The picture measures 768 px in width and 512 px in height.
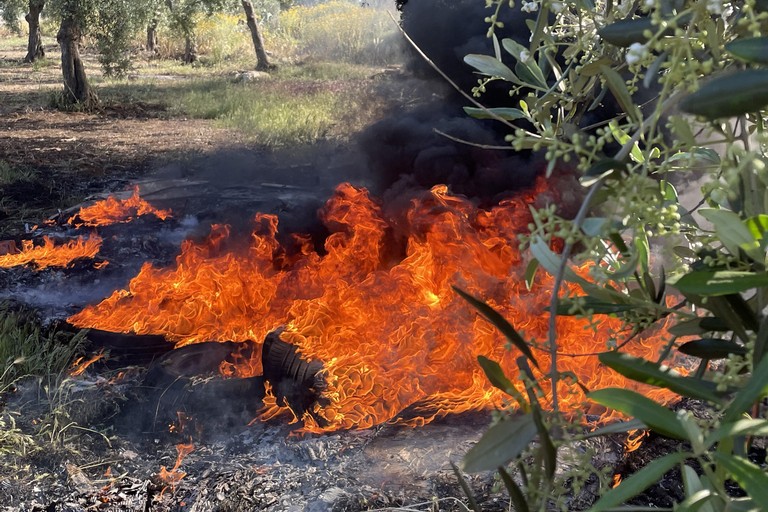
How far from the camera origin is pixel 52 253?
5.10 m

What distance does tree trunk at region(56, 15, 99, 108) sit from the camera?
860 centimetres

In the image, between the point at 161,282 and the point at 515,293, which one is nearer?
the point at 515,293

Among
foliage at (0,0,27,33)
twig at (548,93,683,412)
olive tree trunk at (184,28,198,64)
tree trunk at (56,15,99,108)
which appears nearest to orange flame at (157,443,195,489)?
twig at (548,93,683,412)

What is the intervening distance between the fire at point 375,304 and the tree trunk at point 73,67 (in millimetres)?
5287

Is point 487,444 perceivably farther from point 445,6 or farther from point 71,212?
point 71,212

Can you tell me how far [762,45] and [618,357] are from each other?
0.82ft

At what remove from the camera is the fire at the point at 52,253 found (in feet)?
16.1

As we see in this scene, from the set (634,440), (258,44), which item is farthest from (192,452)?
(258,44)

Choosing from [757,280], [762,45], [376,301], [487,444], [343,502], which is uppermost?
[762,45]

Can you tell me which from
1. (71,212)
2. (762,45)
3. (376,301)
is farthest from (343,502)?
(71,212)

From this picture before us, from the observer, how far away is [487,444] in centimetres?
51

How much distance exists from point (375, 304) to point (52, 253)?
273 centimetres

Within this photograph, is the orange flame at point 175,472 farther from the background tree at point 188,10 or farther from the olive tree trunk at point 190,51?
the olive tree trunk at point 190,51

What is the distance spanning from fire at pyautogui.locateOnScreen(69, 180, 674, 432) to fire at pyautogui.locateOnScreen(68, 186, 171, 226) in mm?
1186
